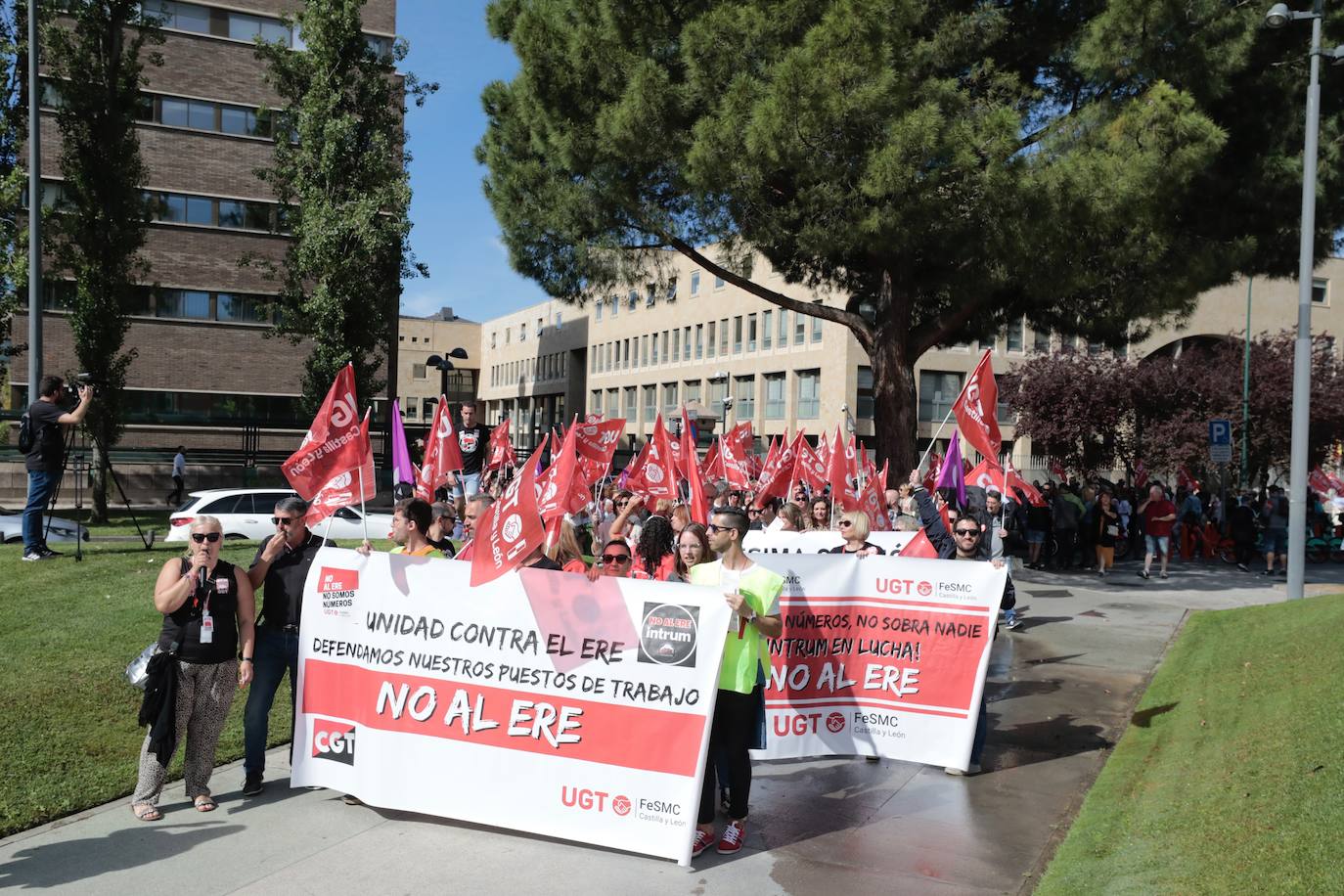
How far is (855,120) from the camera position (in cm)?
1480

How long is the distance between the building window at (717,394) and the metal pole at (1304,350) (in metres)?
45.1

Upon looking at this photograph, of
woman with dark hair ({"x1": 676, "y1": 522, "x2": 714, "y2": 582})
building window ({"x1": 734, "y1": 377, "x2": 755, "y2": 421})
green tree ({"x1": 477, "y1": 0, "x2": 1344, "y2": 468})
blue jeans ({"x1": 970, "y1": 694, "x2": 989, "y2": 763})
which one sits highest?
green tree ({"x1": 477, "y1": 0, "x2": 1344, "y2": 468})

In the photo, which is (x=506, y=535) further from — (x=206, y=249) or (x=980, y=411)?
(x=206, y=249)

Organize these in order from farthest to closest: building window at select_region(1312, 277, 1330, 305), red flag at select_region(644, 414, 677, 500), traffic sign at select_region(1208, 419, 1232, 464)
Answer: building window at select_region(1312, 277, 1330, 305)
traffic sign at select_region(1208, 419, 1232, 464)
red flag at select_region(644, 414, 677, 500)

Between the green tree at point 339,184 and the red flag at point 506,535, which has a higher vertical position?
the green tree at point 339,184

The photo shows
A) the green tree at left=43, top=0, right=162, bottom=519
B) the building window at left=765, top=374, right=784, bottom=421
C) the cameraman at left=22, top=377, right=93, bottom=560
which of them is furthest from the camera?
the building window at left=765, top=374, right=784, bottom=421

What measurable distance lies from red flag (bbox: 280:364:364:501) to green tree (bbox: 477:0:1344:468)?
8.91m

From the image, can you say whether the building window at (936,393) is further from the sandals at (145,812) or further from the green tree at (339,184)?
the sandals at (145,812)

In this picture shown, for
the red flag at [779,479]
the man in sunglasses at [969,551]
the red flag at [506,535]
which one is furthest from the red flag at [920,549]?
the red flag at [779,479]

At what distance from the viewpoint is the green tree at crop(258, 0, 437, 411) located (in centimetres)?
2306

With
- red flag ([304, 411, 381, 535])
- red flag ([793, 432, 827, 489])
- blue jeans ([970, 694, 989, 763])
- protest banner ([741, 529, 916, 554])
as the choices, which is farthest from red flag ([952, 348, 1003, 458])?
red flag ([304, 411, 381, 535])

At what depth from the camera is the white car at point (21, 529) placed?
16.4 metres

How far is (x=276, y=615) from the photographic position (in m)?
6.55

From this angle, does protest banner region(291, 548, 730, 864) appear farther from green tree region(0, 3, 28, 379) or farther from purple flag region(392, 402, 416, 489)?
green tree region(0, 3, 28, 379)
